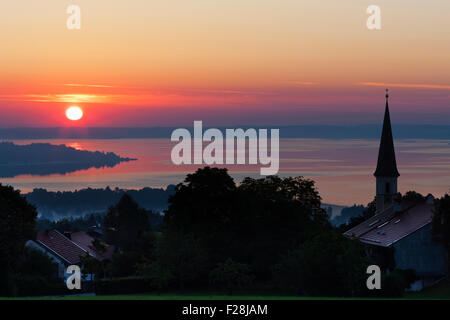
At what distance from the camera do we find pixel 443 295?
64500mm

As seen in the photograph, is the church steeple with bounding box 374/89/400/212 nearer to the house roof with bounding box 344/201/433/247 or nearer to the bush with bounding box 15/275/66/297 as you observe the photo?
the house roof with bounding box 344/201/433/247

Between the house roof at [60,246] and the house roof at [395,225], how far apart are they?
3107cm

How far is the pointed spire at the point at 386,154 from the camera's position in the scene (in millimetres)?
102375

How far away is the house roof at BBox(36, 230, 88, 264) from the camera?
3324 inches

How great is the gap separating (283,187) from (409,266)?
47.8ft

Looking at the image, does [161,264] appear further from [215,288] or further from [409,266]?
[409,266]

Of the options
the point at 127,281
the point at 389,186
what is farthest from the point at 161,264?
the point at 389,186

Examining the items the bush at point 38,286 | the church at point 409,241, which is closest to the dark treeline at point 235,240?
the bush at point 38,286

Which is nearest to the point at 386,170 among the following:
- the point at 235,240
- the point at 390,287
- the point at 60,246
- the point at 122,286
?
the point at 235,240

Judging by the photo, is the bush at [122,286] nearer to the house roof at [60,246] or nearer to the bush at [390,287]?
the bush at [390,287]

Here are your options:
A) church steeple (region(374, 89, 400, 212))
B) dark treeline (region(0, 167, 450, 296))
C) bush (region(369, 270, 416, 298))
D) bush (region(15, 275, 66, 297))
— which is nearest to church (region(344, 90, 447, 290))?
dark treeline (region(0, 167, 450, 296))

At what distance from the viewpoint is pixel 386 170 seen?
102 meters

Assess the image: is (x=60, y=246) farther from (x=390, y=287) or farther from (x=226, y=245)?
(x=390, y=287)

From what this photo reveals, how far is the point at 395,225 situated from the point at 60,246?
38.8 m
